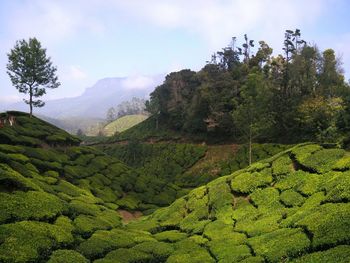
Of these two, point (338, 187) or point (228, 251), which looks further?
point (338, 187)

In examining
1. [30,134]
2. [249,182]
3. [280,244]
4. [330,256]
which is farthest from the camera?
[30,134]

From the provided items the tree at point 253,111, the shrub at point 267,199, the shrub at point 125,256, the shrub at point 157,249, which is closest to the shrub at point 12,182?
the shrub at point 125,256

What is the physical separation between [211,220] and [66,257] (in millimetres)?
11704

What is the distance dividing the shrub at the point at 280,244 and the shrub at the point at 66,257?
9821 millimetres

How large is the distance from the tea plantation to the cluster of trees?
1907cm

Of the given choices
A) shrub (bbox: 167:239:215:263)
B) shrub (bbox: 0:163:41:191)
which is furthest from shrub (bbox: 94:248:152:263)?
shrub (bbox: 0:163:41:191)

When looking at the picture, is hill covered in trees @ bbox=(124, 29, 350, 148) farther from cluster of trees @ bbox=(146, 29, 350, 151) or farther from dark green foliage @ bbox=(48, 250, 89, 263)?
dark green foliage @ bbox=(48, 250, 89, 263)

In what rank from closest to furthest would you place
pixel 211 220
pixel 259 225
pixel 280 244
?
pixel 280 244 → pixel 259 225 → pixel 211 220

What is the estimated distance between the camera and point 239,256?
63.3 feet

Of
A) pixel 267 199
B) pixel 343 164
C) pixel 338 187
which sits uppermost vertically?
pixel 343 164

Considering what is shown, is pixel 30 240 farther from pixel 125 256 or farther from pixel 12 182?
pixel 12 182

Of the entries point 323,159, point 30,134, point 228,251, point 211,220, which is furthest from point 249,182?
point 30,134

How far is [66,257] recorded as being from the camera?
784 inches

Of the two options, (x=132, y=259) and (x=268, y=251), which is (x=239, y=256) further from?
(x=132, y=259)
